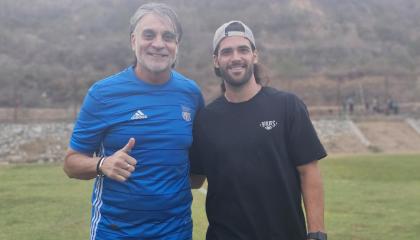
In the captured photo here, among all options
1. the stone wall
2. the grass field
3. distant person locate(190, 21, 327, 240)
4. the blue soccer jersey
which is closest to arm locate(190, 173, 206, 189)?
distant person locate(190, 21, 327, 240)

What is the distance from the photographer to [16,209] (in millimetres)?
10711

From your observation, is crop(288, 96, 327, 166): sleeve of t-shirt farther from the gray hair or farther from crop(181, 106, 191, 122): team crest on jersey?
the gray hair

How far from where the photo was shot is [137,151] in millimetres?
3559

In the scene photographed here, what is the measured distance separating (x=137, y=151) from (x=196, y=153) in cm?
51

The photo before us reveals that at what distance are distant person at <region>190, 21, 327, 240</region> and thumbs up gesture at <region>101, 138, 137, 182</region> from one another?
1.91 ft

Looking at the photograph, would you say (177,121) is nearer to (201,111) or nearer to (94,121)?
(201,111)

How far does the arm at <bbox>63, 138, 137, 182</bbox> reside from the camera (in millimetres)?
3406

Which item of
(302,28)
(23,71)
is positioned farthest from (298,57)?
(23,71)

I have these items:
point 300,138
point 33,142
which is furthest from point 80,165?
point 33,142

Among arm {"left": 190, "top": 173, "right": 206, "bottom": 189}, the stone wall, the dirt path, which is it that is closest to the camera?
arm {"left": 190, "top": 173, "right": 206, "bottom": 189}

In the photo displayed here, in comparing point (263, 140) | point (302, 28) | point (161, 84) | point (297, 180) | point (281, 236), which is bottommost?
point (281, 236)

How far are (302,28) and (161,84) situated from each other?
69.6m

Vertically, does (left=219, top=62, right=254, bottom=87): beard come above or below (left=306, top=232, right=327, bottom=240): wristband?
above

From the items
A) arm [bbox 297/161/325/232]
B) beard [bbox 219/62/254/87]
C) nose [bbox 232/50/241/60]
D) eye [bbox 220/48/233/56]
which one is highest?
eye [bbox 220/48/233/56]
